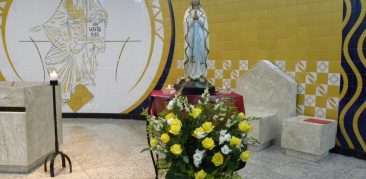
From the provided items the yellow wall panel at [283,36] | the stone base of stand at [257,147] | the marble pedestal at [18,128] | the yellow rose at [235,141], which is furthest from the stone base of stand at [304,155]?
the marble pedestal at [18,128]

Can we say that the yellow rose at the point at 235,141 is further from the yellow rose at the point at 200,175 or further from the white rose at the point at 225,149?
the yellow rose at the point at 200,175

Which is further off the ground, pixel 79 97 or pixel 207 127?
pixel 207 127

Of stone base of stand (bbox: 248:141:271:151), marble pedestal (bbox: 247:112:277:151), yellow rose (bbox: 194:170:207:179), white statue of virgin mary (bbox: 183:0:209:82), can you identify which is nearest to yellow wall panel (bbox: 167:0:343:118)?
marble pedestal (bbox: 247:112:277:151)

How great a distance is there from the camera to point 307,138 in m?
3.73

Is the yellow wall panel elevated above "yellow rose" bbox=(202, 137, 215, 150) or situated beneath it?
elevated above

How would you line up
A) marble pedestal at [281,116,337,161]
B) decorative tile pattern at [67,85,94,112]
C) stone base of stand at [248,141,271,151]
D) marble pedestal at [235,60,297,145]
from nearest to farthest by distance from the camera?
marble pedestal at [281,116,337,161]
stone base of stand at [248,141,271,151]
marble pedestal at [235,60,297,145]
decorative tile pattern at [67,85,94,112]

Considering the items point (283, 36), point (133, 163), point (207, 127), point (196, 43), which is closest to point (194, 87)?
point (196, 43)

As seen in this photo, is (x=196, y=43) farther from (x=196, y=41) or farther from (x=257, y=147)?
(x=257, y=147)

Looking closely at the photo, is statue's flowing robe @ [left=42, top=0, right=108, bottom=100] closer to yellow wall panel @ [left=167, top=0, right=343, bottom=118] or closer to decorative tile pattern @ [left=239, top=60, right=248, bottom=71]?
yellow wall panel @ [left=167, top=0, right=343, bottom=118]

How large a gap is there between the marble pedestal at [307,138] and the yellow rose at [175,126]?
2704 millimetres

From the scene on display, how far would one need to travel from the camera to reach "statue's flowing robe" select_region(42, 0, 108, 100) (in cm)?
570

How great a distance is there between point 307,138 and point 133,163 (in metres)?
2.10

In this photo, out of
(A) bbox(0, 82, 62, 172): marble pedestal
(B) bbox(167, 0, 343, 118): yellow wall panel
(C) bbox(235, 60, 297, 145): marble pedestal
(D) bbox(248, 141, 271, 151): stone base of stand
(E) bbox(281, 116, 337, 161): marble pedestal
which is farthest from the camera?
(C) bbox(235, 60, 297, 145): marble pedestal

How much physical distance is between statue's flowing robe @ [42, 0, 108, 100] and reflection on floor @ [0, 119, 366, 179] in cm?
142
